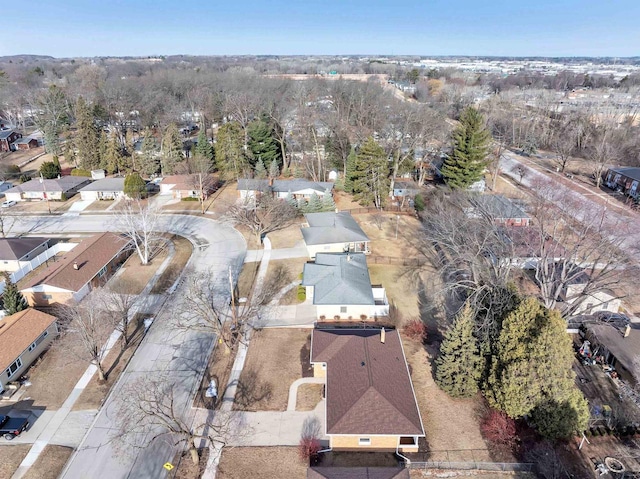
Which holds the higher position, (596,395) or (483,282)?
(483,282)

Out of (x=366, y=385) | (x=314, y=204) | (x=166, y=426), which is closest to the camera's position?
(x=166, y=426)

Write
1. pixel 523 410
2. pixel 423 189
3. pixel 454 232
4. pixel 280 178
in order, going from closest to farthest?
pixel 523 410 → pixel 454 232 → pixel 423 189 → pixel 280 178

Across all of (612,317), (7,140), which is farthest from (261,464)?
(7,140)

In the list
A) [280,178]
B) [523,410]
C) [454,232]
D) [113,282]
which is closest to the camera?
[523,410]

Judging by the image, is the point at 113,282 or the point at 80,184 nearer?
the point at 113,282

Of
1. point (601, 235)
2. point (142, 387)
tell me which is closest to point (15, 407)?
point (142, 387)

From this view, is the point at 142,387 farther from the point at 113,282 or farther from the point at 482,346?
the point at 482,346

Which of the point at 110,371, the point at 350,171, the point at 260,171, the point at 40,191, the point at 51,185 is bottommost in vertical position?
the point at 110,371

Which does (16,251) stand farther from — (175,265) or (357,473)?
(357,473)

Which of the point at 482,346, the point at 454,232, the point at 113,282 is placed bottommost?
the point at 113,282
